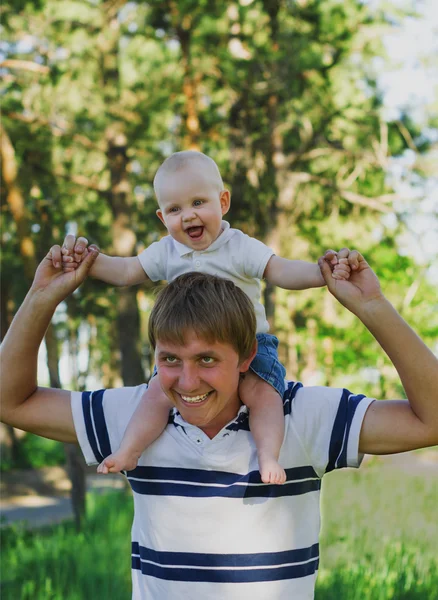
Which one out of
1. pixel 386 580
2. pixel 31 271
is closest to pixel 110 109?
pixel 31 271

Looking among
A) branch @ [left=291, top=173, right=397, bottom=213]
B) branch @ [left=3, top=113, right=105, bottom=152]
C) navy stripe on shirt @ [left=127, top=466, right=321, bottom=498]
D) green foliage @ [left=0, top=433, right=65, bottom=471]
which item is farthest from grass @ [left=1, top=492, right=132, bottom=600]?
green foliage @ [left=0, top=433, right=65, bottom=471]

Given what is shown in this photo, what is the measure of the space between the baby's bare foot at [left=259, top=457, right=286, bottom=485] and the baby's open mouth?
738 mm

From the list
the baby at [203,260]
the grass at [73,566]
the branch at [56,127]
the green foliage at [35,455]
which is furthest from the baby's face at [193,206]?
the green foliage at [35,455]

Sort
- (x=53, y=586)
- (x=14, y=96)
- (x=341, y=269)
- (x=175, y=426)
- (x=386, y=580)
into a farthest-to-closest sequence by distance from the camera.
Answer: (x=14, y=96)
(x=53, y=586)
(x=386, y=580)
(x=175, y=426)
(x=341, y=269)

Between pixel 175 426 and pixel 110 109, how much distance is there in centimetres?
924

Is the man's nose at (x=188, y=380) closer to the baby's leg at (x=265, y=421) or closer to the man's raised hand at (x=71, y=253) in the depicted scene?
the baby's leg at (x=265, y=421)

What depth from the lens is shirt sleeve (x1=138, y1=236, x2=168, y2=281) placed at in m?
2.50

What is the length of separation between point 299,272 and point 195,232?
0.34 metres

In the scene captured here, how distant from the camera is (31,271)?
7.66 meters

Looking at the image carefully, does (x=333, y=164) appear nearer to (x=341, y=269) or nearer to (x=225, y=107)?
(x=225, y=107)

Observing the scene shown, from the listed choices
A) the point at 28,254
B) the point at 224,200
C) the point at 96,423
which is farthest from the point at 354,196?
the point at 96,423

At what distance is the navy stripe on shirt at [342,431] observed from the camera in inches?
81.4

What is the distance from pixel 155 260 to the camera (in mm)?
2510

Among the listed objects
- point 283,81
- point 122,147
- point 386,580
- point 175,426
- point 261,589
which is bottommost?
point 386,580
